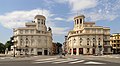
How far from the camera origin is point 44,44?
110 meters

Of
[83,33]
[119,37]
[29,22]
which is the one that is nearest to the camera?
[83,33]

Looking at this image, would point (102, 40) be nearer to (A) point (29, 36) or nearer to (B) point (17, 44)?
(A) point (29, 36)

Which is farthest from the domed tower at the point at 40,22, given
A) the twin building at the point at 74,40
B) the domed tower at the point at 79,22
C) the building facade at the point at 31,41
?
the domed tower at the point at 79,22

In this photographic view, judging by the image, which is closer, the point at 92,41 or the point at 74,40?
the point at 92,41

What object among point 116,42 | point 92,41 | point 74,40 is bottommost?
point 92,41

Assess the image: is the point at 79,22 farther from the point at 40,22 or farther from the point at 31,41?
the point at 31,41

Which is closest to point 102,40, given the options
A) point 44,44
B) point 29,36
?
point 44,44

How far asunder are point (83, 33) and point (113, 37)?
Result: 41.8 meters

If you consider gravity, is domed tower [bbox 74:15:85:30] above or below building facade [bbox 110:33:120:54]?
above

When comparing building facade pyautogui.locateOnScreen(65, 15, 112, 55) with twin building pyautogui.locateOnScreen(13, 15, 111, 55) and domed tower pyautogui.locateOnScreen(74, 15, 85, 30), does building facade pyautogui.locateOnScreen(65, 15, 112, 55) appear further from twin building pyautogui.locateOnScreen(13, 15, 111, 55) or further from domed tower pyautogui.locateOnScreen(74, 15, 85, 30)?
domed tower pyautogui.locateOnScreen(74, 15, 85, 30)

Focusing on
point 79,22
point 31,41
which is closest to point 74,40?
point 79,22

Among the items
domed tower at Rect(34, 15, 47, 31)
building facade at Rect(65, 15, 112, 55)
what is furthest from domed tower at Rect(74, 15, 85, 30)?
domed tower at Rect(34, 15, 47, 31)

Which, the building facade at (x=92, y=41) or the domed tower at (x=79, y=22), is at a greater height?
the domed tower at (x=79, y=22)

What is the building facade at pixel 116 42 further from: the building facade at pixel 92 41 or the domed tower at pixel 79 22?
the domed tower at pixel 79 22
